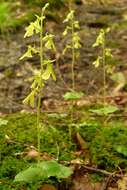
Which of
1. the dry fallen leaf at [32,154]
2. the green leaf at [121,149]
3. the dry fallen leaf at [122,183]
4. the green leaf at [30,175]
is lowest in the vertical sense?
the dry fallen leaf at [122,183]

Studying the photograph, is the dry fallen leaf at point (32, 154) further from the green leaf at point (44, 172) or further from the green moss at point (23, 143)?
the green leaf at point (44, 172)

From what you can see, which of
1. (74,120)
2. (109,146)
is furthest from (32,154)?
(74,120)

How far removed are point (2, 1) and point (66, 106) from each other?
336 centimetres

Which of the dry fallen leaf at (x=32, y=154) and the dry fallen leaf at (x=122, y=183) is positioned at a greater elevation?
the dry fallen leaf at (x=32, y=154)

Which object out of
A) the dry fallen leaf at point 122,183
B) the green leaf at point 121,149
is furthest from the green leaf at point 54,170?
the green leaf at point 121,149

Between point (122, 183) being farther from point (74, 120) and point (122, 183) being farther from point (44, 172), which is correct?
point (74, 120)

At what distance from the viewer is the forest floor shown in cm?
268

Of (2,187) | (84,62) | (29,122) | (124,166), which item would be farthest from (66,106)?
(2,187)

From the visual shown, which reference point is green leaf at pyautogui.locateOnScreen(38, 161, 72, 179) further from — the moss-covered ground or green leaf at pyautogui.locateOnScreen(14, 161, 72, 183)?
the moss-covered ground

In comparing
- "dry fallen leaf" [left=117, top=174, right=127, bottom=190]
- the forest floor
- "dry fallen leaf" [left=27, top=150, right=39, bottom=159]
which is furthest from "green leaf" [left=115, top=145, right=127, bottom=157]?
"dry fallen leaf" [left=27, top=150, right=39, bottom=159]

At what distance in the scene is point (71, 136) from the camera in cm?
310

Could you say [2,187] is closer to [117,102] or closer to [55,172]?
[55,172]

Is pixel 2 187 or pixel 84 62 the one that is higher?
pixel 84 62

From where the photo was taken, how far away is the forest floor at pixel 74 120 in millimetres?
2684
